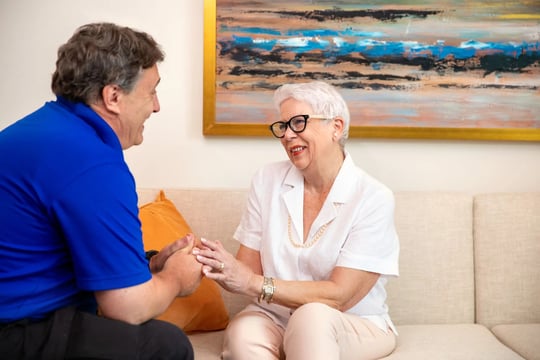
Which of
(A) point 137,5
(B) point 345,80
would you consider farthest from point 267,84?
(A) point 137,5

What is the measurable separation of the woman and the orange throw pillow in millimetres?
137

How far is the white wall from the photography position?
2.86m

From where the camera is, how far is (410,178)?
2.91 m

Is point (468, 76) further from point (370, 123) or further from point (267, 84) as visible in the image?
point (267, 84)

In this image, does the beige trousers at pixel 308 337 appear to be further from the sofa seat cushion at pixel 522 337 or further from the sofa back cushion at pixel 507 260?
the sofa back cushion at pixel 507 260

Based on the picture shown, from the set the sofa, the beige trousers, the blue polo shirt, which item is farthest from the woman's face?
the blue polo shirt

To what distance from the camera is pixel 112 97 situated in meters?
1.68

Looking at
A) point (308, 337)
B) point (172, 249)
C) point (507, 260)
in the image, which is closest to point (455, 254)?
point (507, 260)

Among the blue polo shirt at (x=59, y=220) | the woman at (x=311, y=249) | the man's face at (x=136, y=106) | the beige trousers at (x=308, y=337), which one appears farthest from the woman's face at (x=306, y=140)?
the blue polo shirt at (x=59, y=220)

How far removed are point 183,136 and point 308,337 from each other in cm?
123

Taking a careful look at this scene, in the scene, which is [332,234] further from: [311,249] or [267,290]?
[267,290]

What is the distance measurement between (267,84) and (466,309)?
117 cm

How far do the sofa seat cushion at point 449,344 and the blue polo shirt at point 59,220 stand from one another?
1033 millimetres

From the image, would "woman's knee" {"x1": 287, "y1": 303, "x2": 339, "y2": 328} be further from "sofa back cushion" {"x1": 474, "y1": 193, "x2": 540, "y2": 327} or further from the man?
"sofa back cushion" {"x1": 474, "y1": 193, "x2": 540, "y2": 327}
